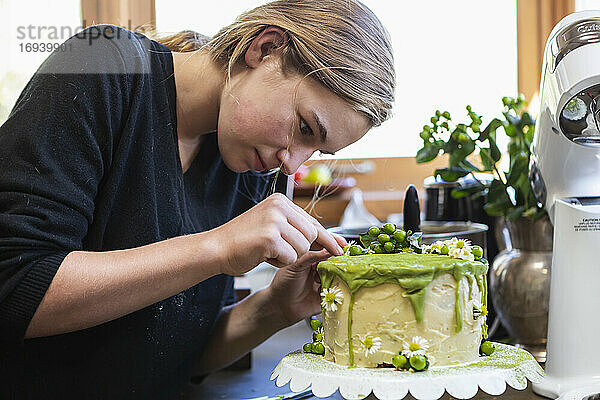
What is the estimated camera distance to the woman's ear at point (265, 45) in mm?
728

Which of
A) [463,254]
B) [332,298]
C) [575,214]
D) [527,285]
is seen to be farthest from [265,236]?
[527,285]

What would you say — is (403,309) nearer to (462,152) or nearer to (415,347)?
(415,347)

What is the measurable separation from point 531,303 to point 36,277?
0.59m

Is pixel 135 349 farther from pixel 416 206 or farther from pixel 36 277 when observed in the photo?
pixel 416 206

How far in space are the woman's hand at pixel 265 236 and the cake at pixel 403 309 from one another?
0.04 meters

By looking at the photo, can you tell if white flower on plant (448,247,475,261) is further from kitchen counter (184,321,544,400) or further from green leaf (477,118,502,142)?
green leaf (477,118,502,142)

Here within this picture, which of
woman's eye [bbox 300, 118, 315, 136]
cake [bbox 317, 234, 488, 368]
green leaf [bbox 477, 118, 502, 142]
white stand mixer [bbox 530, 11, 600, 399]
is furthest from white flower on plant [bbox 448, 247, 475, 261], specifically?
green leaf [bbox 477, 118, 502, 142]

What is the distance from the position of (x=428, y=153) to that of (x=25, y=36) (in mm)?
497

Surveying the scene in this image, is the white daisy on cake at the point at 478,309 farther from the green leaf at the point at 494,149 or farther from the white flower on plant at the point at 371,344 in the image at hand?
the green leaf at the point at 494,149

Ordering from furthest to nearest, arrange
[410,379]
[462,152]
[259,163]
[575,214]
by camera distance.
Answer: [462,152] < [259,163] < [575,214] < [410,379]

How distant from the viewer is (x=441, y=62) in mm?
801

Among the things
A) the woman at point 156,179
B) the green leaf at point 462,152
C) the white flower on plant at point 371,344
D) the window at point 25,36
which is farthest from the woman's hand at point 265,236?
the green leaf at point 462,152

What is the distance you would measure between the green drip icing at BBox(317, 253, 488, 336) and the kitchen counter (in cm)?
14

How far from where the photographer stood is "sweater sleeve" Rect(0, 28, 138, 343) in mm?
591
